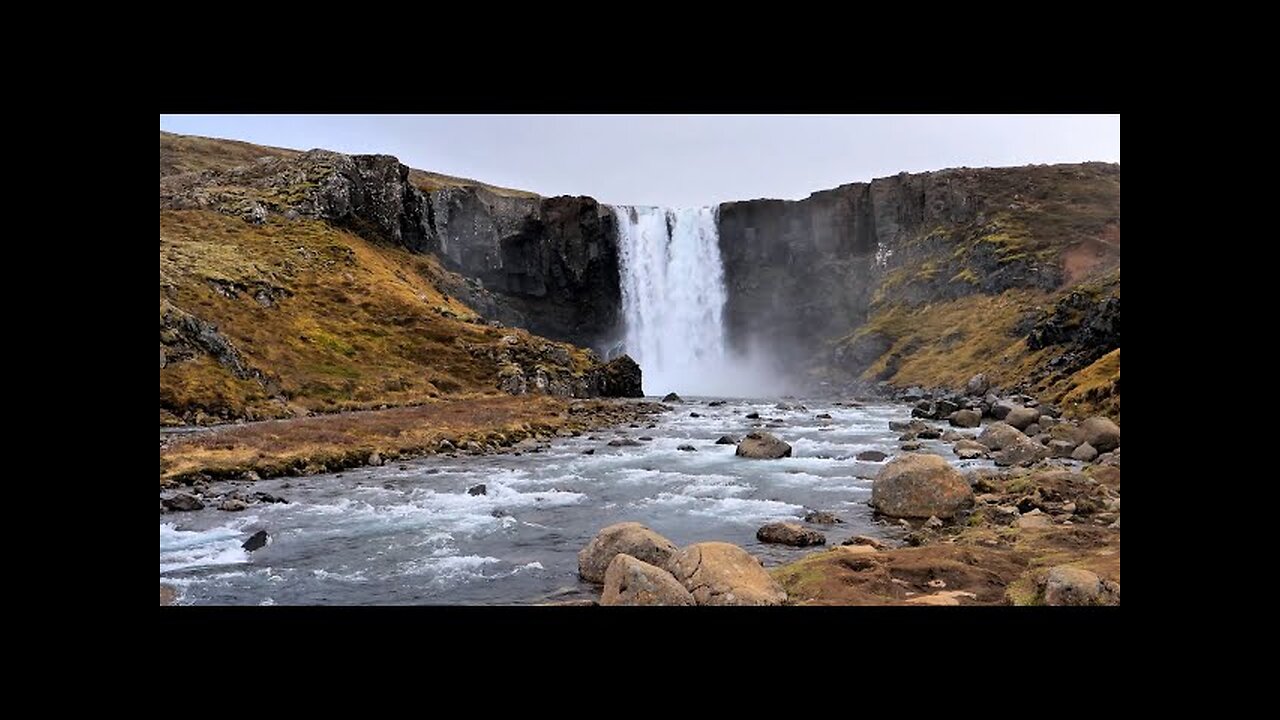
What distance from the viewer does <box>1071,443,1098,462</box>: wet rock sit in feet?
79.7

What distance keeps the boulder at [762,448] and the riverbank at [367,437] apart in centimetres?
1027

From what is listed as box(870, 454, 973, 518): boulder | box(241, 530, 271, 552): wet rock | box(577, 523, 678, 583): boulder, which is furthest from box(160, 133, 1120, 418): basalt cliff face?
box(577, 523, 678, 583): boulder

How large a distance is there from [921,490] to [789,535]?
449cm

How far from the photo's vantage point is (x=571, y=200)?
102062 millimetres

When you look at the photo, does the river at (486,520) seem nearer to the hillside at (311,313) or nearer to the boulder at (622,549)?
the boulder at (622,549)

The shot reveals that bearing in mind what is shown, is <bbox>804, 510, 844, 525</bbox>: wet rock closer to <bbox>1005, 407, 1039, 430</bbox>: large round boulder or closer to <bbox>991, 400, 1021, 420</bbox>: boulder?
<bbox>1005, 407, 1039, 430</bbox>: large round boulder

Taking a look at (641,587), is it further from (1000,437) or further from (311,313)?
(311,313)

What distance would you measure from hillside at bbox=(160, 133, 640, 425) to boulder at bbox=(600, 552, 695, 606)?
1247 inches

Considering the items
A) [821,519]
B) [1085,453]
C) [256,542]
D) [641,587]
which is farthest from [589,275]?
[641,587]

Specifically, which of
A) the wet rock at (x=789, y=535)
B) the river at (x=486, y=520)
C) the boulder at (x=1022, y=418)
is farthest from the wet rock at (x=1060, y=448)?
the wet rock at (x=789, y=535)

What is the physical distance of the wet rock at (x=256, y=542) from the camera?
15492 mm
